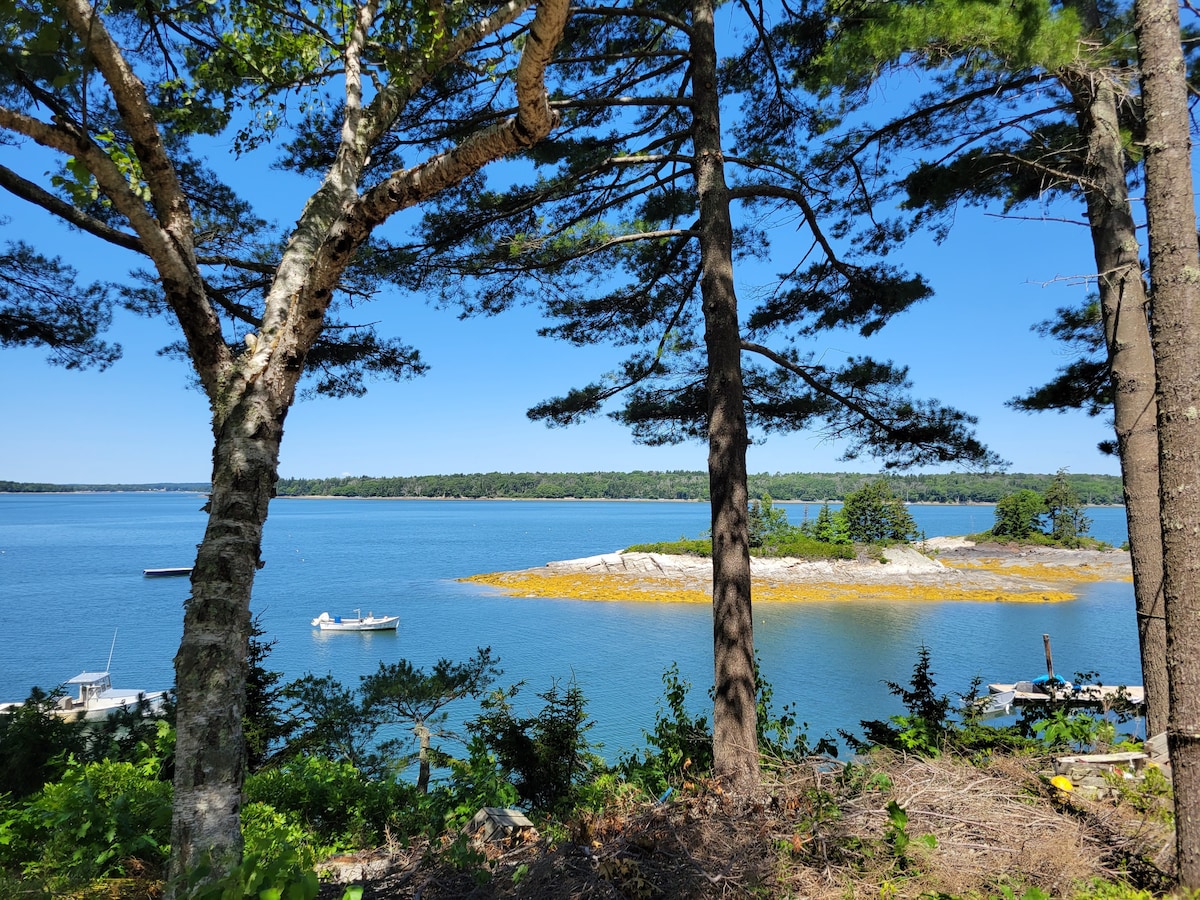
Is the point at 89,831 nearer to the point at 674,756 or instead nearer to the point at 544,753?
the point at 674,756

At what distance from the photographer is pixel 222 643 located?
2.05m

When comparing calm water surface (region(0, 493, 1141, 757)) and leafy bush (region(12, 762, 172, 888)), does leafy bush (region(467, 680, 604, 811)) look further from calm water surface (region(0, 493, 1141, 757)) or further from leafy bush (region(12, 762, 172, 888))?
leafy bush (region(12, 762, 172, 888))

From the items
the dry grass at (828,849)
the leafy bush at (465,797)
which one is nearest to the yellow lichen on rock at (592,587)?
the leafy bush at (465,797)

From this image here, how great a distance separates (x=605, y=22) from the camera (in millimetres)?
5586

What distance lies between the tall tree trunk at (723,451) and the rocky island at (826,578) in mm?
25986

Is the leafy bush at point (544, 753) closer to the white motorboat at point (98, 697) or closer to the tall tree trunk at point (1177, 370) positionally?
the tall tree trunk at point (1177, 370)

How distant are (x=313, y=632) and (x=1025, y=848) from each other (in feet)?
85.5

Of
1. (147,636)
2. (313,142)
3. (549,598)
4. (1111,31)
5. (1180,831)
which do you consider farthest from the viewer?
(549,598)

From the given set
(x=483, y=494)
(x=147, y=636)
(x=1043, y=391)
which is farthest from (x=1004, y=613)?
(x=483, y=494)

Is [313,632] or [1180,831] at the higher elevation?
[1180,831]

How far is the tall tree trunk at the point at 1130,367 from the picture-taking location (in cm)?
427

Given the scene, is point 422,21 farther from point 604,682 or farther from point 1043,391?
point 604,682

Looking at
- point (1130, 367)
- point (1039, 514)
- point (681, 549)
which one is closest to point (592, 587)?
point (681, 549)

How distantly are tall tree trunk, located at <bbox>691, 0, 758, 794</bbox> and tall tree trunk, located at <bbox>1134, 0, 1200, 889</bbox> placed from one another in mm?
Answer: 2022
